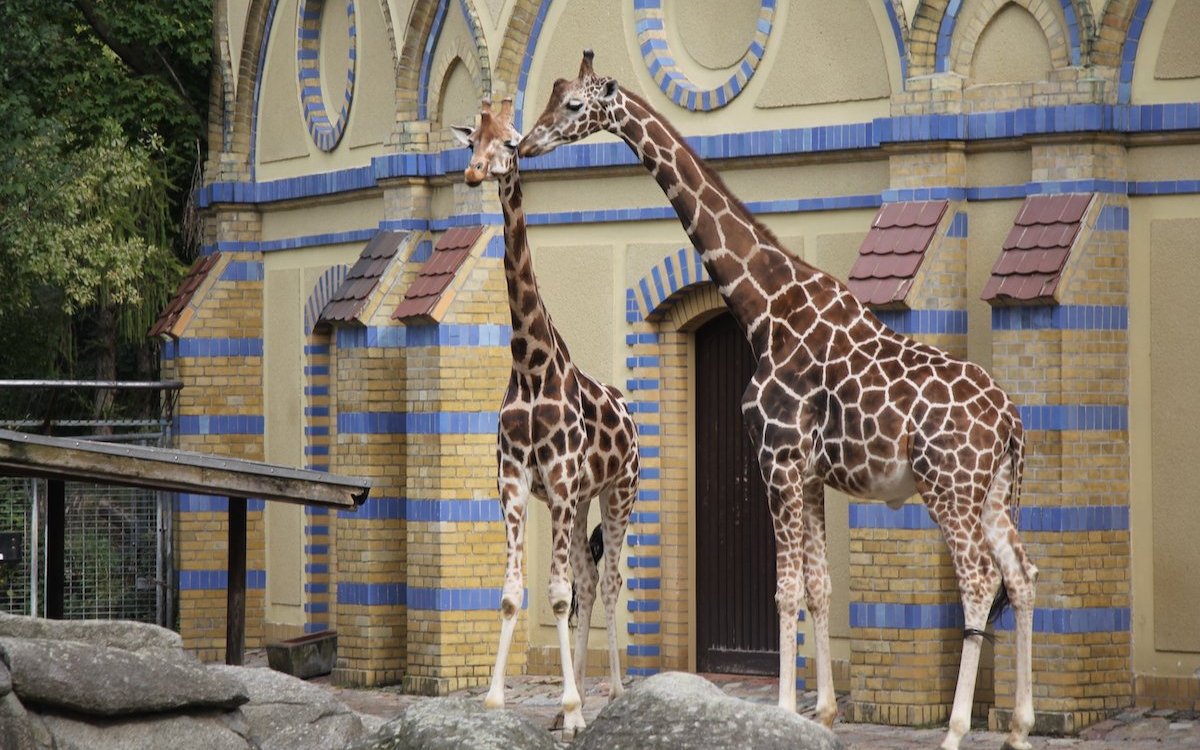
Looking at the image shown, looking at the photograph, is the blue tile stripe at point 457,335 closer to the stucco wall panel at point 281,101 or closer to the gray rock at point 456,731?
the stucco wall panel at point 281,101

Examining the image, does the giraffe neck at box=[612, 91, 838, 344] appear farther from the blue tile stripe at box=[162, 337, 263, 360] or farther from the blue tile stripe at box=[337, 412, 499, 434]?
the blue tile stripe at box=[162, 337, 263, 360]

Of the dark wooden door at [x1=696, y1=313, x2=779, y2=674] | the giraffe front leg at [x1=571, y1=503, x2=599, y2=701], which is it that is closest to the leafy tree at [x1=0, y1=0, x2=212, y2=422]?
the dark wooden door at [x1=696, y1=313, x2=779, y2=674]

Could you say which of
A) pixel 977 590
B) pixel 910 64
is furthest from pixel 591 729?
pixel 910 64

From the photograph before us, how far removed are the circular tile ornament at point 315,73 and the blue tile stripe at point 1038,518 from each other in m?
7.45

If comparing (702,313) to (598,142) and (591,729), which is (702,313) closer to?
(598,142)

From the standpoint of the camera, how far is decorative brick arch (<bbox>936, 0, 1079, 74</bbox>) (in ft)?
47.2

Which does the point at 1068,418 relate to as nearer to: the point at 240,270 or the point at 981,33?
the point at 981,33

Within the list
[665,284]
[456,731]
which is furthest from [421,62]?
[456,731]

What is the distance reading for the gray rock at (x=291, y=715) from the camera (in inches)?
472

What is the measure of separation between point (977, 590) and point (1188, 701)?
3.27m

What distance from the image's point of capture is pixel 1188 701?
46.5 feet

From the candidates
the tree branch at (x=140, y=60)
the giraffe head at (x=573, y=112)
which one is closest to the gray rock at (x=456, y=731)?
the giraffe head at (x=573, y=112)

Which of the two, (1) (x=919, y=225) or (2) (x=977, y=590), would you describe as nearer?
(2) (x=977, y=590)

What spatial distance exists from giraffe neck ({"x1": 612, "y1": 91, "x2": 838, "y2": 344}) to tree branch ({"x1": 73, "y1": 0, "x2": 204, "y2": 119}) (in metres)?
12.2
